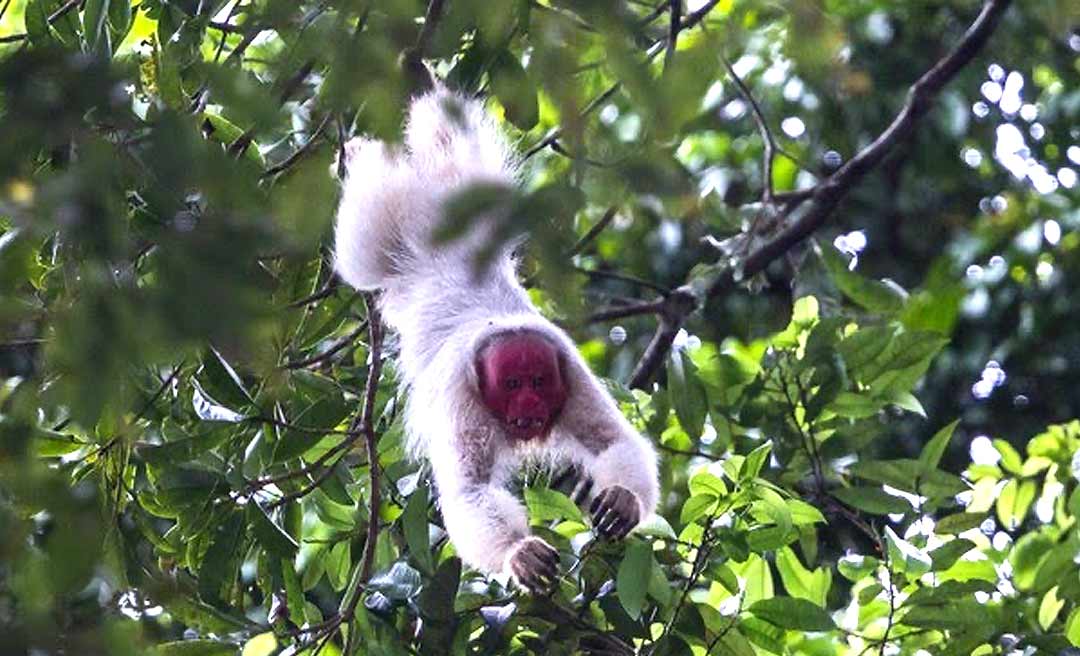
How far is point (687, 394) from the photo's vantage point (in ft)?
17.6

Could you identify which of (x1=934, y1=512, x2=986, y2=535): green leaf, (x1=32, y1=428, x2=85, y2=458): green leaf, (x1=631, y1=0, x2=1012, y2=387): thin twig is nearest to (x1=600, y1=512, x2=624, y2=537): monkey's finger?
(x1=934, y1=512, x2=986, y2=535): green leaf

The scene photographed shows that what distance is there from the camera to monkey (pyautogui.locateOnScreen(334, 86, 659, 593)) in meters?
4.84

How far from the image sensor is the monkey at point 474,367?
191 inches

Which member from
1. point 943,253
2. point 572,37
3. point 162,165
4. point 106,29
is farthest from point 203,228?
point 943,253

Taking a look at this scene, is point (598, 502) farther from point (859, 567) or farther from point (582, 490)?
point (859, 567)

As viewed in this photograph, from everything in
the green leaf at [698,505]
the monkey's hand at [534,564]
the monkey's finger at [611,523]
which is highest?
the green leaf at [698,505]

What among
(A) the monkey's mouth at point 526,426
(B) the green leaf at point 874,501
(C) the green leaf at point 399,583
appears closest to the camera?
(C) the green leaf at point 399,583

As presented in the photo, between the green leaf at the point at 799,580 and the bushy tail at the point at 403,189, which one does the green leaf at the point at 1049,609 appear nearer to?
the green leaf at the point at 799,580

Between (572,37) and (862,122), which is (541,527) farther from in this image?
(862,122)

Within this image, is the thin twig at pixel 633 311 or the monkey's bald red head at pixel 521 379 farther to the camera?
the thin twig at pixel 633 311

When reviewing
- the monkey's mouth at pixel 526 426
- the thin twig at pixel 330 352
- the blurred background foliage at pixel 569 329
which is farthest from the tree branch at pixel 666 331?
the thin twig at pixel 330 352

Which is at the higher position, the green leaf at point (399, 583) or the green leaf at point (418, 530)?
the green leaf at point (418, 530)

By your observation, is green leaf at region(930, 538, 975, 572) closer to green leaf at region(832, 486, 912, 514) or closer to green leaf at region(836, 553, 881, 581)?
green leaf at region(836, 553, 881, 581)

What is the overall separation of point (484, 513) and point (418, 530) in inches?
27.2
